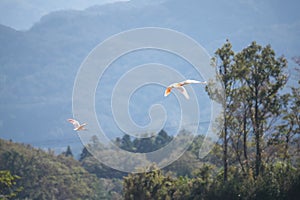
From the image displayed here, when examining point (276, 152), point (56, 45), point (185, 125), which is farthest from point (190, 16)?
point (276, 152)

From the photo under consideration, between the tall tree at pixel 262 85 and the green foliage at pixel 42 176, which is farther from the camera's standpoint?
the green foliage at pixel 42 176

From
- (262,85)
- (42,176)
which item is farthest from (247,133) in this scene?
A: (42,176)

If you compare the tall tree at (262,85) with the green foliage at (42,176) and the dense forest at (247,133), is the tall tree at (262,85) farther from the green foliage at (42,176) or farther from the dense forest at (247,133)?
the green foliage at (42,176)

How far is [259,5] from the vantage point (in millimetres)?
176000

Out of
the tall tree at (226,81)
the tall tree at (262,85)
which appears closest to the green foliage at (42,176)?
the tall tree at (226,81)

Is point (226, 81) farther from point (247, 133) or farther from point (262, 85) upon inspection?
point (247, 133)

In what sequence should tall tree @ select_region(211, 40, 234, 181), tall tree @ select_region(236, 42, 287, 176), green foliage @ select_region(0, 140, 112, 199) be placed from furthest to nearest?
green foliage @ select_region(0, 140, 112, 199) < tall tree @ select_region(211, 40, 234, 181) < tall tree @ select_region(236, 42, 287, 176)

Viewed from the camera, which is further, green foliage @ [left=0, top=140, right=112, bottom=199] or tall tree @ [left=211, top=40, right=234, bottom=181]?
green foliage @ [left=0, top=140, right=112, bottom=199]

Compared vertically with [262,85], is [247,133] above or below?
below

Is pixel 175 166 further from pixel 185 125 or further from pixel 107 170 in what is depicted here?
pixel 107 170

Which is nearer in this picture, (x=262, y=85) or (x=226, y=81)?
(x=262, y=85)

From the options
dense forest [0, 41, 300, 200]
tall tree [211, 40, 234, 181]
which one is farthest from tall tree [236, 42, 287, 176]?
tall tree [211, 40, 234, 181]

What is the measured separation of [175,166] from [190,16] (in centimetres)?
13662

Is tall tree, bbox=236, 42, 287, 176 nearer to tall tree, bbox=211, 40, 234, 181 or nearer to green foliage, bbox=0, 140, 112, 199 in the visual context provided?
tall tree, bbox=211, 40, 234, 181
